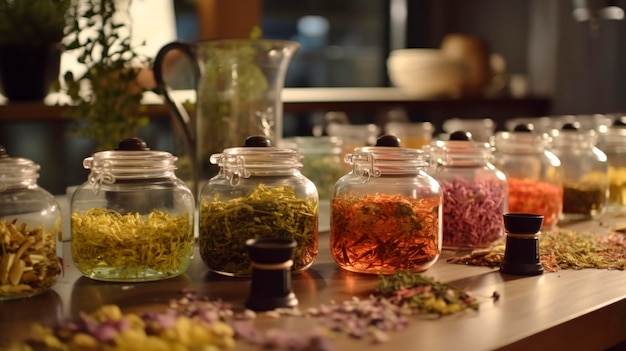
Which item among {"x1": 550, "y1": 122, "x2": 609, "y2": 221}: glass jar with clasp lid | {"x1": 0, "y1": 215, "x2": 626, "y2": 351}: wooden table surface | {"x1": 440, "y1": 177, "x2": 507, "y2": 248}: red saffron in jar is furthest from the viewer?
{"x1": 550, "y1": 122, "x2": 609, "y2": 221}: glass jar with clasp lid

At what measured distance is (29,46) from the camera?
8.08ft

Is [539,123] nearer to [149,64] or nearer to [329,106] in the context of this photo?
[149,64]

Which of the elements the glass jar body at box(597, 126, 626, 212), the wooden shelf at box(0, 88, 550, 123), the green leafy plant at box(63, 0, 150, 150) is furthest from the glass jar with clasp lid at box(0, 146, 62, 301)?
the wooden shelf at box(0, 88, 550, 123)

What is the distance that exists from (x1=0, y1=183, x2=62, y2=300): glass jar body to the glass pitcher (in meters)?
0.54

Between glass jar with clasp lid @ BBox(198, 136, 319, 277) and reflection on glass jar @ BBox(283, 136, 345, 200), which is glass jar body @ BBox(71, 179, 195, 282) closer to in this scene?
glass jar with clasp lid @ BBox(198, 136, 319, 277)

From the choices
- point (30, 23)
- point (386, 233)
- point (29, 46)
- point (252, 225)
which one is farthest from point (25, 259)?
point (29, 46)

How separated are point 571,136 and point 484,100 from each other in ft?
8.00

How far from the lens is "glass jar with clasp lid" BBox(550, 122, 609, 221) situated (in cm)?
210

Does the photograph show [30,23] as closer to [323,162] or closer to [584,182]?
[323,162]

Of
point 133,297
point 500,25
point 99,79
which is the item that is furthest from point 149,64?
point 500,25

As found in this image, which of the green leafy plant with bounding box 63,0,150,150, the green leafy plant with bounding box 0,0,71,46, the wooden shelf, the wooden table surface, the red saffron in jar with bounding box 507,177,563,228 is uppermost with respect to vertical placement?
the green leafy plant with bounding box 0,0,71,46

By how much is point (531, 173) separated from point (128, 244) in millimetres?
1043

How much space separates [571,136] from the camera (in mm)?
2146

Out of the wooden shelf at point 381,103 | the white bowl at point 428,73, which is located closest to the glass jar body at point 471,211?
the wooden shelf at point 381,103
